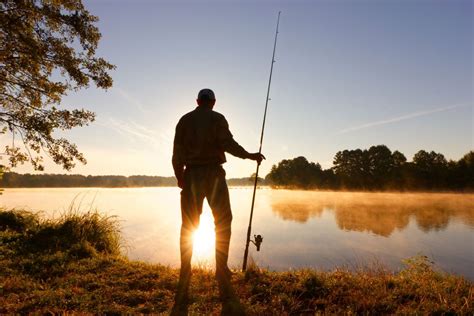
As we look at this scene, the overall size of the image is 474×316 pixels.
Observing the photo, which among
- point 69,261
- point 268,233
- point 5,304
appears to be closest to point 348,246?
point 268,233

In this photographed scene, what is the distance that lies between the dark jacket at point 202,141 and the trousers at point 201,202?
166 mm

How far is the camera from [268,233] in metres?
19.5

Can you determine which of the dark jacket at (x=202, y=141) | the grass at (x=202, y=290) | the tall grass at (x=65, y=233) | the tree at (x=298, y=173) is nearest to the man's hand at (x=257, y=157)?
the dark jacket at (x=202, y=141)

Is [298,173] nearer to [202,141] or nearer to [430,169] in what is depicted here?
[430,169]

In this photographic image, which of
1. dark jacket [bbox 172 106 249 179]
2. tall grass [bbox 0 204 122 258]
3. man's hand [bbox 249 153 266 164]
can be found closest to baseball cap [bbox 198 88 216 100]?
dark jacket [bbox 172 106 249 179]

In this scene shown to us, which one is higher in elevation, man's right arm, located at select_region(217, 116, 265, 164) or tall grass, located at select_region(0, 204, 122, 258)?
man's right arm, located at select_region(217, 116, 265, 164)

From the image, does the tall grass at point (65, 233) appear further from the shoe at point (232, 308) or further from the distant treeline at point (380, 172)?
the distant treeline at point (380, 172)

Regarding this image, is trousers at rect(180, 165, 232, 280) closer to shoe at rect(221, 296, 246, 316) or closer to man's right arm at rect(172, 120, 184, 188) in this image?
man's right arm at rect(172, 120, 184, 188)

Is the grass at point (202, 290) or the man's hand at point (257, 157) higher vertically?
the man's hand at point (257, 157)

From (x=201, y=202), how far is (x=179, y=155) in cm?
80

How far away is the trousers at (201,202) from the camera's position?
4.80 meters

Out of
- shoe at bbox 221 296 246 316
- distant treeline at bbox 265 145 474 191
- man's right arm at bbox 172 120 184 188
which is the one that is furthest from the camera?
distant treeline at bbox 265 145 474 191

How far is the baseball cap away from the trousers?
1.10 metres

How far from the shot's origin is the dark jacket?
4879mm
